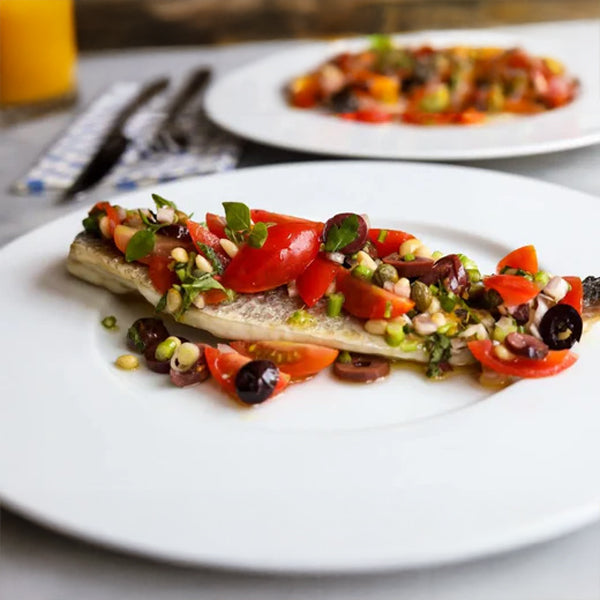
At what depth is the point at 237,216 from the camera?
2.36 meters

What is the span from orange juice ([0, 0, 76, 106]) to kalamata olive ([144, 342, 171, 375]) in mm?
2855

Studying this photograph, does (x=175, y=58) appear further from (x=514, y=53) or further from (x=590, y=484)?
(x=590, y=484)

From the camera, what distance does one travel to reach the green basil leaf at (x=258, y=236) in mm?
2303

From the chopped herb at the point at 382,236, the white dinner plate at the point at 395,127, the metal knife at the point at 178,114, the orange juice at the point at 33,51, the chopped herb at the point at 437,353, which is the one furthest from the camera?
the orange juice at the point at 33,51

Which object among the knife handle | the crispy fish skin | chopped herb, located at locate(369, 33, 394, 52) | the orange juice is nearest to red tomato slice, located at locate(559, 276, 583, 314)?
the crispy fish skin

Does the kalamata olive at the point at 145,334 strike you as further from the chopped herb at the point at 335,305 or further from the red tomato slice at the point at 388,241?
the red tomato slice at the point at 388,241

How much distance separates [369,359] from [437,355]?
17cm

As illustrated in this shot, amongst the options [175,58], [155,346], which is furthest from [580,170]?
[175,58]

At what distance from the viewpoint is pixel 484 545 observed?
154 centimetres

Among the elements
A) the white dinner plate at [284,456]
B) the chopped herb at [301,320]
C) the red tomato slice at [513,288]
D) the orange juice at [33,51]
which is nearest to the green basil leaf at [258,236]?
the chopped herb at [301,320]

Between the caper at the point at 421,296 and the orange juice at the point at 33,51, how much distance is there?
10.2 ft

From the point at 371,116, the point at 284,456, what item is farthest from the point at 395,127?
the point at 284,456

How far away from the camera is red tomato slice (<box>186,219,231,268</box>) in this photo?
2.38 m

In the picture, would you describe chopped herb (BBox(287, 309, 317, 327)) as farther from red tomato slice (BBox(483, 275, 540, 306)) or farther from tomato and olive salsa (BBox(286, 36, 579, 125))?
tomato and olive salsa (BBox(286, 36, 579, 125))
